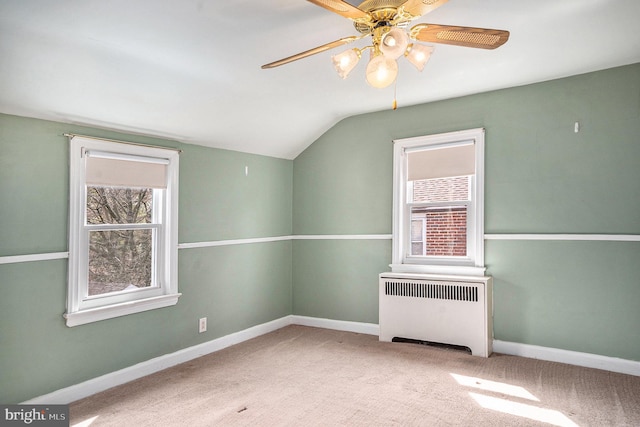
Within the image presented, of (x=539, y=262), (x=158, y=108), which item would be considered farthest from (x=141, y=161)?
(x=539, y=262)

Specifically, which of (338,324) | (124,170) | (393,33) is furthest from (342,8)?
(338,324)

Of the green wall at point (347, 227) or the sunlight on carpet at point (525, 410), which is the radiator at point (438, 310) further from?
the sunlight on carpet at point (525, 410)

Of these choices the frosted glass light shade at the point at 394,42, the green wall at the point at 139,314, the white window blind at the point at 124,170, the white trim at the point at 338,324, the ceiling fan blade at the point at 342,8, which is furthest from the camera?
the white trim at the point at 338,324

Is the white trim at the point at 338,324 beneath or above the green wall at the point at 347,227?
beneath

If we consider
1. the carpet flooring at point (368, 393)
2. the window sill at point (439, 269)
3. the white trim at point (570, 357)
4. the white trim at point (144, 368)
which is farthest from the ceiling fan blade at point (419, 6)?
the white trim at point (144, 368)

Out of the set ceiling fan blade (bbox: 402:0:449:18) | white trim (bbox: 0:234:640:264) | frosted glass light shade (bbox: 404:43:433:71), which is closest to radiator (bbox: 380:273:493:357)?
white trim (bbox: 0:234:640:264)

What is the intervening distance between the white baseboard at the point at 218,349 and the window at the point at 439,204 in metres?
0.76

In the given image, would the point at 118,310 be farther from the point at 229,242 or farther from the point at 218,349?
the point at 229,242

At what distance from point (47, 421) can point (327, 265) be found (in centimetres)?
288

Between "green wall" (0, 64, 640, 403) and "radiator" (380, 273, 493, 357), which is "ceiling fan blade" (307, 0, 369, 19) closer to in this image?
"green wall" (0, 64, 640, 403)

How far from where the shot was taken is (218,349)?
392 centimetres

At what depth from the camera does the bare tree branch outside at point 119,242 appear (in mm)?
3092

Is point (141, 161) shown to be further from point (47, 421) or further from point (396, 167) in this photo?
point (396, 167)

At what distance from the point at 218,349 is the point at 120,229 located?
58.8 inches
